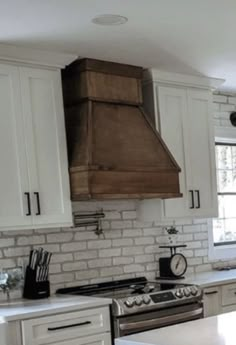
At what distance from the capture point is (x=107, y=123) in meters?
4.19

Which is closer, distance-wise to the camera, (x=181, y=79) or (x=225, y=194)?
(x=181, y=79)

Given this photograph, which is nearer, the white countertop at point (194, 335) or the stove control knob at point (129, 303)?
the white countertop at point (194, 335)

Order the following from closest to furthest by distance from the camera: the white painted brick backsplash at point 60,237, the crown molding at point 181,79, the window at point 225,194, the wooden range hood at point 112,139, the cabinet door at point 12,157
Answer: the cabinet door at point 12,157, the wooden range hood at point 112,139, the white painted brick backsplash at point 60,237, the crown molding at point 181,79, the window at point 225,194

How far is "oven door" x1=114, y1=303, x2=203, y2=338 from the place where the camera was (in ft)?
12.2

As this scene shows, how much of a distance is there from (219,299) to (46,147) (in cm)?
185

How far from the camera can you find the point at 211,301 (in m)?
4.47

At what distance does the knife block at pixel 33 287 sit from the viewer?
389 cm

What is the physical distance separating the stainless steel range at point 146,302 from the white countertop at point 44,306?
168 mm

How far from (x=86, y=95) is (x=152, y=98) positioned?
70cm

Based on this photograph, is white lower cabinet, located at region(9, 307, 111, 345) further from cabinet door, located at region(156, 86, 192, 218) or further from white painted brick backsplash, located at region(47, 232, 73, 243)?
cabinet door, located at region(156, 86, 192, 218)

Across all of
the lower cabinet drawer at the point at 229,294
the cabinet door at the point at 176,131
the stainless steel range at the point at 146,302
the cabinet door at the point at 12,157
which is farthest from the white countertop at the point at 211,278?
the cabinet door at the point at 12,157

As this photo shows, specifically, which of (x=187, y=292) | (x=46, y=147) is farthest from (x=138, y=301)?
(x=46, y=147)

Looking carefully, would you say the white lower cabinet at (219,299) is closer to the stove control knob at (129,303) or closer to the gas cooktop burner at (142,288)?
the gas cooktop burner at (142,288)

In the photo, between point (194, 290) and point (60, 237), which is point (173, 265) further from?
point (60, 237)
